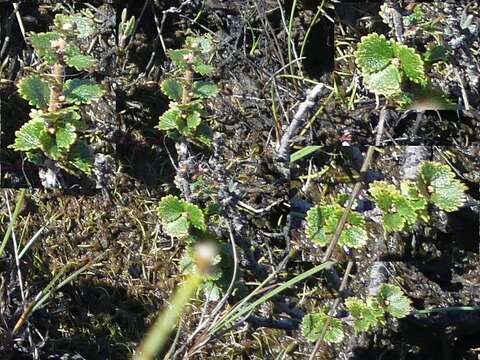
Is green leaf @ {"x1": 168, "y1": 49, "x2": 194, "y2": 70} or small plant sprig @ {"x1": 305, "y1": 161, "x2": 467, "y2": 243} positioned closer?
small plant sprig @ {"x1": 305, "y1": 161, "x2": 467, "y2": 243}

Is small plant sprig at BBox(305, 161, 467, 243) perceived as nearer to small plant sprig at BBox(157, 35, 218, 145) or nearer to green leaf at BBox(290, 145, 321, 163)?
green leaf at BBox(290, 145, 321, 163)

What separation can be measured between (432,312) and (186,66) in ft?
2.81

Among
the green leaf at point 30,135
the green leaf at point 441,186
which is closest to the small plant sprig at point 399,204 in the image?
the green leaf at point 441,186

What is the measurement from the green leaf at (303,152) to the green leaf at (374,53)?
24cm

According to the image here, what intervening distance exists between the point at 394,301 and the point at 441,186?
0.94 feet

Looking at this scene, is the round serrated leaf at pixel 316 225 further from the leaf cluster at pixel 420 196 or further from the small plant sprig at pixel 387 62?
the small plant sprig at pixel 387 62

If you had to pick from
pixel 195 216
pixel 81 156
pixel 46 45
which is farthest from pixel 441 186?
pixel 46 45

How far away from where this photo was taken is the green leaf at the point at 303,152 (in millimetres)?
1690

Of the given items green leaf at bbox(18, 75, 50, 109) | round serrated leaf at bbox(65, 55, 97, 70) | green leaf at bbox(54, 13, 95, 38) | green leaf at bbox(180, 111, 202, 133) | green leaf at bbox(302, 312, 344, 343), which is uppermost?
green leaf at bbox(54, 13, 95, 38)

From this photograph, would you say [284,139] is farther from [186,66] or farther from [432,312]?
[432,312]

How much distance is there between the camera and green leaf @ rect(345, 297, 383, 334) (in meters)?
1.62

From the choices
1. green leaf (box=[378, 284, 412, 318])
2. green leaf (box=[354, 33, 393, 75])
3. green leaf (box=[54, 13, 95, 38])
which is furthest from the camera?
green leaf (box=[54, 13, 95, 38])

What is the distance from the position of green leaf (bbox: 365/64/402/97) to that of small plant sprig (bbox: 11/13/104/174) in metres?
0.61

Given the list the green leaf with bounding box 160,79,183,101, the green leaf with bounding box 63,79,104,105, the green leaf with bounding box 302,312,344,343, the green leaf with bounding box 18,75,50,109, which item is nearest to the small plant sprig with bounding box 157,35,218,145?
the green leaf with bounding box 160,79,183,101
